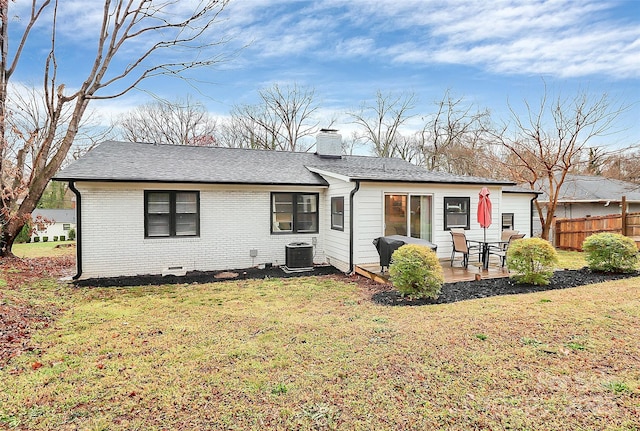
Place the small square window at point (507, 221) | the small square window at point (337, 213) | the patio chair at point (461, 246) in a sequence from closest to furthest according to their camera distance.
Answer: the patio chair at point (461, 246)
the small square window at point (337, 213)
the small square window at point (507, 221)

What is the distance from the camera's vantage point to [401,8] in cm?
1219

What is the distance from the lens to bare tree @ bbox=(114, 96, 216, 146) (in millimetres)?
27719

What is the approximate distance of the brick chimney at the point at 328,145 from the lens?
48.0 feet

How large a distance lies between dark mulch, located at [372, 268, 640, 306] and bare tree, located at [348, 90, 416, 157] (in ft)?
70.1

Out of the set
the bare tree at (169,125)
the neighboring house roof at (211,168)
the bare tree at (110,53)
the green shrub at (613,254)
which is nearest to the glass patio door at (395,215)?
the neighboring house roof at (211,168)

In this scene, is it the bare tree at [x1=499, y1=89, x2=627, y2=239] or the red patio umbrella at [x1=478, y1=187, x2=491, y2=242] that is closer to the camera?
the red patio umbrella at [x1=478, y1=187, x2=491, y2=242]

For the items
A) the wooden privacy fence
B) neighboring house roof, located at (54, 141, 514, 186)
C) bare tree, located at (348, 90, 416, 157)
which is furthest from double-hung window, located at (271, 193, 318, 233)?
bare tree, located at (348, 90, 416, 157)

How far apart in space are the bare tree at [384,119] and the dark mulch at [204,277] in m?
20.9

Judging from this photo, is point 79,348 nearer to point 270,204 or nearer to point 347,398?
point 347,398

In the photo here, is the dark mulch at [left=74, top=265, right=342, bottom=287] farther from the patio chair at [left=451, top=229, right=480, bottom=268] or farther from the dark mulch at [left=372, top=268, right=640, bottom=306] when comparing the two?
the patio chair at [left=451, top=229, right=480, bottom=268]

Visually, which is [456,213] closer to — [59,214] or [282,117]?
[282,117]

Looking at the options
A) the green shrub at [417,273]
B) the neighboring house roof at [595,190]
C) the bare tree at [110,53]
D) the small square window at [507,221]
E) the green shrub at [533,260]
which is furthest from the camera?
the neighboring house roof at [595,190]

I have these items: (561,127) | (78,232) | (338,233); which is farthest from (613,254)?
(78,232)

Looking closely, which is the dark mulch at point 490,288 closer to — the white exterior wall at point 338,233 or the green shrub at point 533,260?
the green shrub at point 533,260
